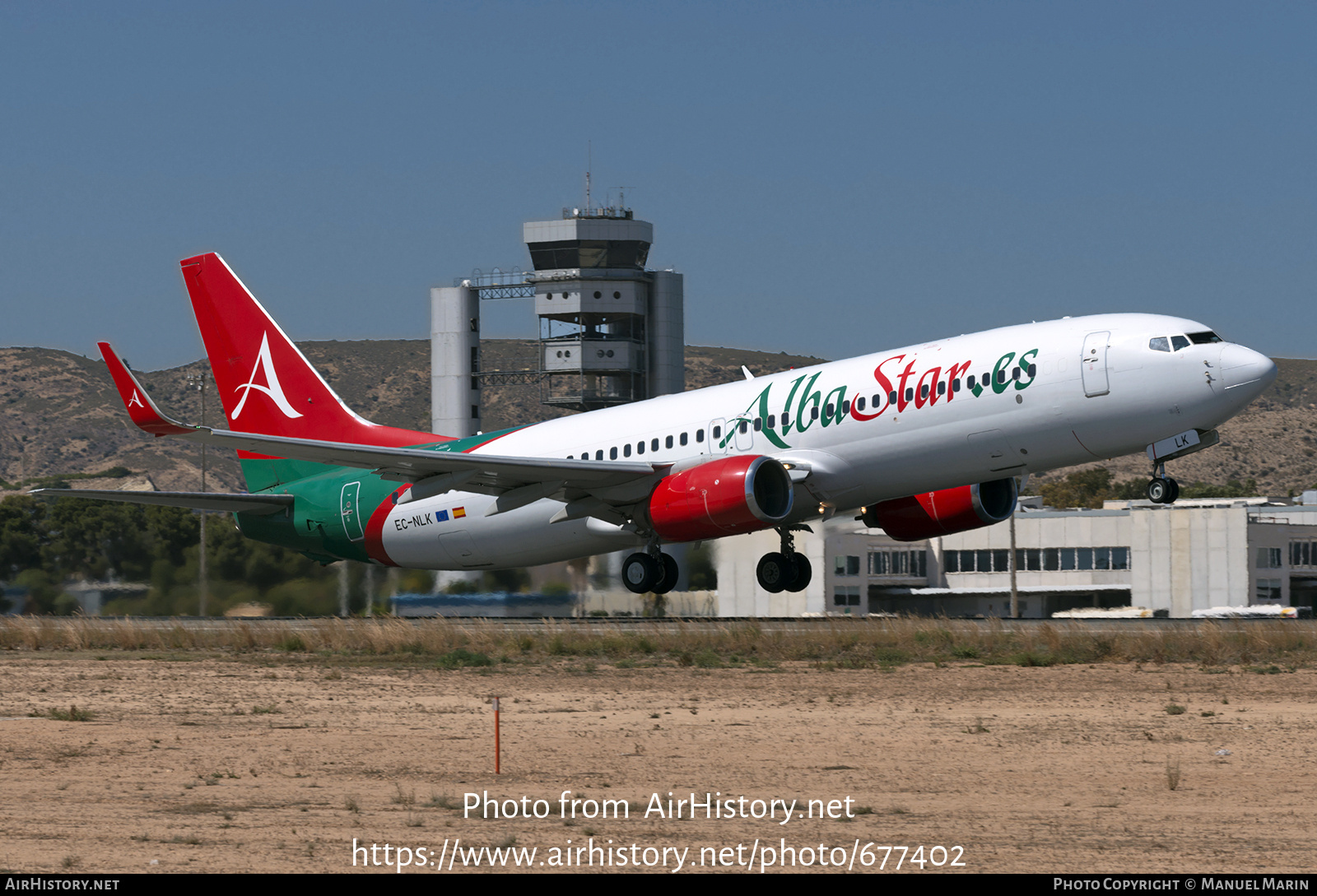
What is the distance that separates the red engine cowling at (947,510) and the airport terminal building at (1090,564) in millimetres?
32508

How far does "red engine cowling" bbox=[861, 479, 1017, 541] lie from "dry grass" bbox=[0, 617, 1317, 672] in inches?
91.9

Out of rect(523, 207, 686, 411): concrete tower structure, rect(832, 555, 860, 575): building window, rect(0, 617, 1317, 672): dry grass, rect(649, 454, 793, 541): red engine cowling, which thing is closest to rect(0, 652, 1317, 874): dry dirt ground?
rect(0, 617, 1317, 672): dry grass

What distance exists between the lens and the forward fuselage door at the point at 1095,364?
27.5 metres

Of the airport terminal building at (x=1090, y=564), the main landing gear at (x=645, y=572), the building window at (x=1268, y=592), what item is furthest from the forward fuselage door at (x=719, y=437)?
the building window at (x=1268, y=592)

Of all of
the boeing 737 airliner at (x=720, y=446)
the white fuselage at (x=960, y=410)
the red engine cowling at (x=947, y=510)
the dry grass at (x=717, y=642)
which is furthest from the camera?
the red engine cowling at (x=947, y=510)

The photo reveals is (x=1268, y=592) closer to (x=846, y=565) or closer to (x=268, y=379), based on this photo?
(x=846, y=565)

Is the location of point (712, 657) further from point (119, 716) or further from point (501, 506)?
point (119, 716)

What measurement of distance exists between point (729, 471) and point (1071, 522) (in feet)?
217

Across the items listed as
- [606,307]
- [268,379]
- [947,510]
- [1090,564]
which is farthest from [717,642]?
[606,307]

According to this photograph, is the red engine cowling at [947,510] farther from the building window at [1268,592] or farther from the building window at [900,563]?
the building window at [1268,592]

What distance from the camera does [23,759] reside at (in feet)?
59.5

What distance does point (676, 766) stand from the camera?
57.1ft

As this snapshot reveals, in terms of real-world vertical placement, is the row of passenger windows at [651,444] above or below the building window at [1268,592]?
above
